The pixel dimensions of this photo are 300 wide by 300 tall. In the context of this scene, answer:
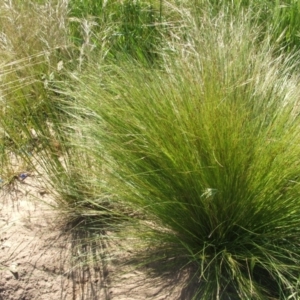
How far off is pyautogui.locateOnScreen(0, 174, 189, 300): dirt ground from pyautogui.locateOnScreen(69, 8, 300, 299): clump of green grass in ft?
0.47

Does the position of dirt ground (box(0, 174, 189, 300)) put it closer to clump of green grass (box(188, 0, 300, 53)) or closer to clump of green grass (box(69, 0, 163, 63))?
clump of green grass (box(69, 0, 163, 63))

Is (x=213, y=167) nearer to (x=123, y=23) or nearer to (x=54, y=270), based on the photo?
(x=54, y=270)

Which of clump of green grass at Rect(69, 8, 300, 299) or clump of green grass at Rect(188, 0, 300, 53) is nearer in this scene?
clump of green grass at Rect(69, 8, 300, 299)

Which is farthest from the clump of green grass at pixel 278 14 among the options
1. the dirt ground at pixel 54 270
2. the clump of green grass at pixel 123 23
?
the dirt ground at pixel 54 270

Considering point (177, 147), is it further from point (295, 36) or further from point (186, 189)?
point (295, 36)

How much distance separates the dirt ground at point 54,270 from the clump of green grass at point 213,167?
144 millimetres

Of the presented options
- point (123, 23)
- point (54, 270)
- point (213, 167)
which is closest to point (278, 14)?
point (123, 23)

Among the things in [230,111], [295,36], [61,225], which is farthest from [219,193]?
[295,36]

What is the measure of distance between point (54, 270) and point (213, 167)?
2.58ft

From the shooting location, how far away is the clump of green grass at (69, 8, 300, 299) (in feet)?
6.97

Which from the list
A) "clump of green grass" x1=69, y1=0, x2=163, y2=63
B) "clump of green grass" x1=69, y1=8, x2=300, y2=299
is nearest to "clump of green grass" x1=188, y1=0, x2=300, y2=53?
"clump of green grass" x1=69, y1=0, x2=163, y2=63

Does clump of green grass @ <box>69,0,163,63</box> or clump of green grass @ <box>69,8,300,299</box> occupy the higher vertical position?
clump of green grass @ <box>69,0,163,63</box>

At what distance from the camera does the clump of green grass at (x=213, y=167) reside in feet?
6.97

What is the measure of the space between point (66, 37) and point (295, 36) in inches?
47.4
